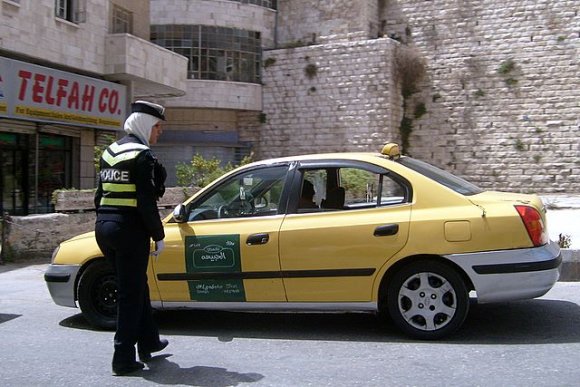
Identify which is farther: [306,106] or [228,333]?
[306,106]

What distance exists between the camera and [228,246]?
17.5 ft

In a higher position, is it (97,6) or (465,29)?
(465,29)

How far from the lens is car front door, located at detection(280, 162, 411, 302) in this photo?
5.09 meters

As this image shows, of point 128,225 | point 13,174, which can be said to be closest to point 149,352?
point 128,225

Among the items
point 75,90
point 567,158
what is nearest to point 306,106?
point 567,158

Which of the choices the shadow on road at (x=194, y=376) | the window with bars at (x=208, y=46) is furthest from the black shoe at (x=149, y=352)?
the window with bars at (x=208, y=46)

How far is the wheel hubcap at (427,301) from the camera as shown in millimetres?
5043

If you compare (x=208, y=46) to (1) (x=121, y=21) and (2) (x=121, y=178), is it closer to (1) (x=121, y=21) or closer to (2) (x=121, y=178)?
(1) (x=121, y=21)

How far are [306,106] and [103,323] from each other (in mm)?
22269

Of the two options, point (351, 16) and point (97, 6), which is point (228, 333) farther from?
point (351, 16)

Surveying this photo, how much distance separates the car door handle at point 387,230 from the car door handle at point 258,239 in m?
0.92

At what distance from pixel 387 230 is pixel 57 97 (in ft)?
43.1

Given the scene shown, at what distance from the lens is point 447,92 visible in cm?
2570

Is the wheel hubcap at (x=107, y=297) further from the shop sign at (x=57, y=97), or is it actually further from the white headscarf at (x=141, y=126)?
the shop sign at (x=57, y=97)
